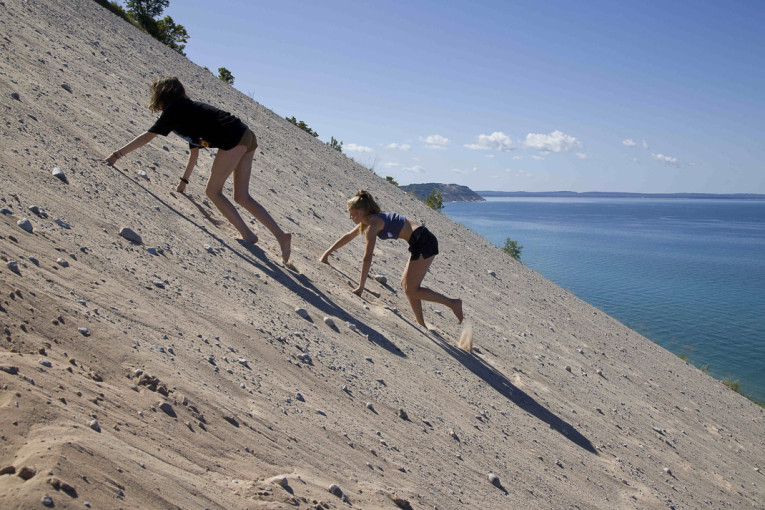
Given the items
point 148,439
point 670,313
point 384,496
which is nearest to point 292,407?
point 384,496

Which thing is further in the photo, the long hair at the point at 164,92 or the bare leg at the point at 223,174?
the bare leg at the point at 223,174

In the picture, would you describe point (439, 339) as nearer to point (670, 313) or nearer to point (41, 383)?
point (41, 383)

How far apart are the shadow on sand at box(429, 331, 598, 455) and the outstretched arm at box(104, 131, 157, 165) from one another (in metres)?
4.08

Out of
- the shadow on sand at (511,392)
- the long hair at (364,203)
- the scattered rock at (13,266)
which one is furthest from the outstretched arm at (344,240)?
the scattered rock at (13,266)

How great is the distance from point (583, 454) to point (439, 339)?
2192 millimetres

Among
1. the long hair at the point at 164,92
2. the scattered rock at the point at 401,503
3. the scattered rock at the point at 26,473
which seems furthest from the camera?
the long hair at the point at 164,92

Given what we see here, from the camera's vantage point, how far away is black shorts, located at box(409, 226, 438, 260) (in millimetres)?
7566

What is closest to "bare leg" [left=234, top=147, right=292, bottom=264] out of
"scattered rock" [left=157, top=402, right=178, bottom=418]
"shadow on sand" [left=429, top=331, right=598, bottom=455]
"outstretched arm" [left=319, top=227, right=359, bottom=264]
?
"outstretched arm" [left=319, top=227, right=359, bottom=264]

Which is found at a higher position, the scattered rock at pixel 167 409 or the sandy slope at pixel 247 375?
the sandy slope at pixel 247 375

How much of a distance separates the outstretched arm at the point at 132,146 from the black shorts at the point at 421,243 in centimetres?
315

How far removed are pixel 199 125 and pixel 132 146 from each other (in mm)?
911

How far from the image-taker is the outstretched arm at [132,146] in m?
6.87

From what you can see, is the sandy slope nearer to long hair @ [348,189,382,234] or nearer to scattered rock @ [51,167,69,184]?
scattered rock @ [51,167,69,184]

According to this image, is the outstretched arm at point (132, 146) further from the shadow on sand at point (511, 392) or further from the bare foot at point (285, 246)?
the shadow on sand at point (511, 392)
